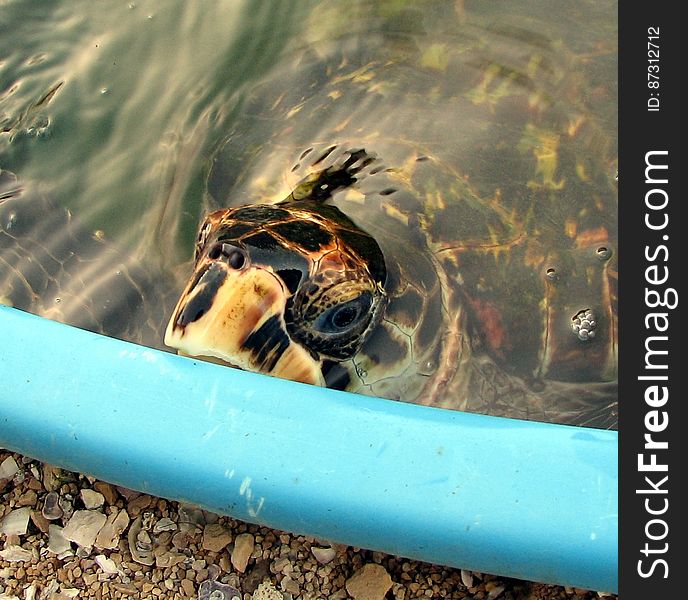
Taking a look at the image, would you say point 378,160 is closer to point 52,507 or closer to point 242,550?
point 242,550

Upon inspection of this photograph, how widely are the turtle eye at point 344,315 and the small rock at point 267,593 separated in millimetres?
503

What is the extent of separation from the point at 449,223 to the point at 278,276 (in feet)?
1.96

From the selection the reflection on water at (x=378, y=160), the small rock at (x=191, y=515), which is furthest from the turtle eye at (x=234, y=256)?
the small rock at (x=191, y=515)

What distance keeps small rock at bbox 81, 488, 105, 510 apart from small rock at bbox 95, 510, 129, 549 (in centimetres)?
3

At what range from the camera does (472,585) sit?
65.4 inches

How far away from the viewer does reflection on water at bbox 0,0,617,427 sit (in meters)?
1.89

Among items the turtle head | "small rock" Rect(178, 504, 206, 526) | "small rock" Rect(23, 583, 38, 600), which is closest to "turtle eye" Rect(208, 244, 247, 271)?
the turtle head

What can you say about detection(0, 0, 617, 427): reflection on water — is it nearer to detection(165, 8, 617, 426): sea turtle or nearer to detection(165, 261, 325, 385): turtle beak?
detection(165, 8, 617, 426): sea turtle

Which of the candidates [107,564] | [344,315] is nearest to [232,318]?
[344,315]

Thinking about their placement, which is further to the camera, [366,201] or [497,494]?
[366,201]

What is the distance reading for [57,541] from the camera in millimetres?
1707
